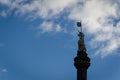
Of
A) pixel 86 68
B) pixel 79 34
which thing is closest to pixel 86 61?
pixel 86 68

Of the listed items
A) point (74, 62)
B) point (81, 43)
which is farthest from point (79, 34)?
point (74, 62)

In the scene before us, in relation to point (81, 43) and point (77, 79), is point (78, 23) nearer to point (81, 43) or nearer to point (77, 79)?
point (81, 43)

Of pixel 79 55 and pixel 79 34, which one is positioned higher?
pixel 79 34

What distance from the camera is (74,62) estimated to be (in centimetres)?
6544

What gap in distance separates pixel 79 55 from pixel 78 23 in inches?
353

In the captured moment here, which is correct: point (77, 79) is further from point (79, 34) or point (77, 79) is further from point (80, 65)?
point (79, 34)

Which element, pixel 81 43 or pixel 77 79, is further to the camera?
pixel 81 43

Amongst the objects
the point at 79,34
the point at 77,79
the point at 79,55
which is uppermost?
the point at 79,34

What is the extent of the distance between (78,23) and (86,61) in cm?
1044

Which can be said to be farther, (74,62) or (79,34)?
(79,34)

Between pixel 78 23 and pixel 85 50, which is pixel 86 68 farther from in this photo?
pixel 78 23

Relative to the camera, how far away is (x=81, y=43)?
68812mm

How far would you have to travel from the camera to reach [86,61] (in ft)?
213

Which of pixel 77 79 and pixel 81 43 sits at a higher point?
pixel 81 43
